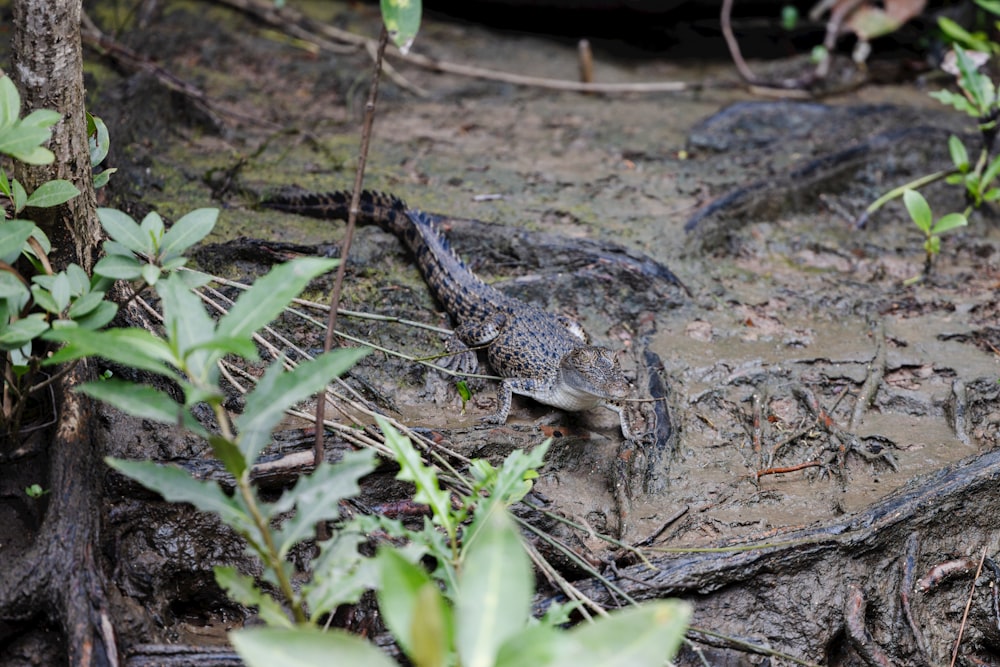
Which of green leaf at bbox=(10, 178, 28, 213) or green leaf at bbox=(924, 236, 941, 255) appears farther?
green leaf at bbox=(924, 236, 941, 255)

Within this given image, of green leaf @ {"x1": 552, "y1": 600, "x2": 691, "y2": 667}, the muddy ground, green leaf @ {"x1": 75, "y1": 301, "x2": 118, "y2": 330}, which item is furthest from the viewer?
the muddy ground

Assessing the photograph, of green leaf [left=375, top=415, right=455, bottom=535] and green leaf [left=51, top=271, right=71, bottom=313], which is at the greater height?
green leaf [left=51, top=271, right=71, bottom=313]

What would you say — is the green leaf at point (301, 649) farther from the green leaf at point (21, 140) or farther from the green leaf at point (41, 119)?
the green leaf at point (41, 119)

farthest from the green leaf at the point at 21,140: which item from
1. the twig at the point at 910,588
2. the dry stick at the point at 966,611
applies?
the dry stick at the point at 966,611

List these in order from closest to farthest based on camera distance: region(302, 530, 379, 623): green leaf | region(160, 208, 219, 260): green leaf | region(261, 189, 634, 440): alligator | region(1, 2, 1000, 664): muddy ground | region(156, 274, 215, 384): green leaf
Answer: region(156, 274, 215, 384): green leaf, region(302, 530, 379, 623): green leaf, region(160, 208, 219, 260): green leaf, region(1, 2, 1000, 664): muddy ground, region(261, 189, 634, 440): alligator

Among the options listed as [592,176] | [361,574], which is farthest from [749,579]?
[592,176]

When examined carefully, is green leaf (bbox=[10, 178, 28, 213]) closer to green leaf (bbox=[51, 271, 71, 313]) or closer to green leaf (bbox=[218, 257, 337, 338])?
green leaf (bbox=[51, 271, 71, 313])

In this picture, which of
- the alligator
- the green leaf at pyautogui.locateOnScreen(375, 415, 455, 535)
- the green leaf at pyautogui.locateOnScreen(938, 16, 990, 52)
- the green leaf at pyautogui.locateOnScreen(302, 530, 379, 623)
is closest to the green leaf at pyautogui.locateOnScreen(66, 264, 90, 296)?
the green leaf at pyautogui.locateOnScreen(375, 415, 455, 535)
